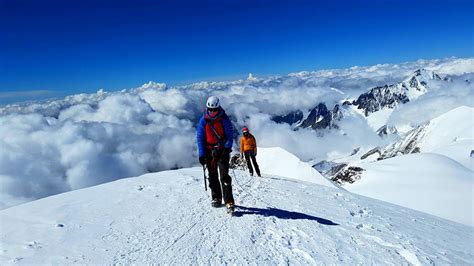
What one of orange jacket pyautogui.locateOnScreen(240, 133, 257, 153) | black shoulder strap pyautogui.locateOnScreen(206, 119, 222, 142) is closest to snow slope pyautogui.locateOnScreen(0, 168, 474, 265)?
black shoulder strap pyautogui.locateOnScreen(206, 119, 222, 142)

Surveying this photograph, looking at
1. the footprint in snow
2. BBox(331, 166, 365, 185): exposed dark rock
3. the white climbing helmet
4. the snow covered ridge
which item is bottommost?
BBox(331, 166, 365, 185): exposed dark rock

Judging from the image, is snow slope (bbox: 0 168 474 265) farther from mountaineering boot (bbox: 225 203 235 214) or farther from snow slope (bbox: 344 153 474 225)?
snow slope (bbox: 344 153 474 225)

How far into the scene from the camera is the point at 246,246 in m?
6.90

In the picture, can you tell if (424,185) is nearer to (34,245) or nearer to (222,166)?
(222,166)

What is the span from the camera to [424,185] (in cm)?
3375

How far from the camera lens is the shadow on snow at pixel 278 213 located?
29.8 ft

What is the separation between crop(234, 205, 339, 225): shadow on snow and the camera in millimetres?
9090

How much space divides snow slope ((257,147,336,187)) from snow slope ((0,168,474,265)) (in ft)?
58.8

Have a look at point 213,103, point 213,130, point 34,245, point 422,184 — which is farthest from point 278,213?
point 422,184

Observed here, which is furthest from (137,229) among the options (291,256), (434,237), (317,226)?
(434,237)

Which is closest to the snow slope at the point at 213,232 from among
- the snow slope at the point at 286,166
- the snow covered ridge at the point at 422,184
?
the snow slope at the point at 286,166

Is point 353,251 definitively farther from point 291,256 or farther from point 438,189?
point 438,189

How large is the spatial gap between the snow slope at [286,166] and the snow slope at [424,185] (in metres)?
8.11

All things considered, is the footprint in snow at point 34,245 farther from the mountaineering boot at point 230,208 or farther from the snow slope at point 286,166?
the snow slope at point 286,166
